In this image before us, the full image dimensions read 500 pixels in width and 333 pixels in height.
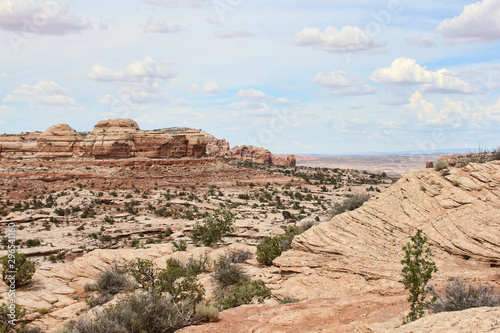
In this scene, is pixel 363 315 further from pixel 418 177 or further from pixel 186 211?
pixel 186 211

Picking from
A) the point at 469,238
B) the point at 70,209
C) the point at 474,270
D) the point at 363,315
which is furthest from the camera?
the point at 70,209

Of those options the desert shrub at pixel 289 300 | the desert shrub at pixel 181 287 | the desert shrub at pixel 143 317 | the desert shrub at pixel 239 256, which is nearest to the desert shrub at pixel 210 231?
the desert shrub at pixel 239 256

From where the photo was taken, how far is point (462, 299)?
7.18m

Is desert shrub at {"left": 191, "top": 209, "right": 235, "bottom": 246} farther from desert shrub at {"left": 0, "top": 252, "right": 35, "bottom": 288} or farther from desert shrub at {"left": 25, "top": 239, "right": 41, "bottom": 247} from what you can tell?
desert shrub at {"left": 25, "top": 239, "right": 41, "bottom": 247}

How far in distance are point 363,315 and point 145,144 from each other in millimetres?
47696

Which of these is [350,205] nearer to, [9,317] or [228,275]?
[228,275]

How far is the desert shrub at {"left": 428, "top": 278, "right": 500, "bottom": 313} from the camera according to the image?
23.1 ft

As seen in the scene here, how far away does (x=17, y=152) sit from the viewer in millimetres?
50438

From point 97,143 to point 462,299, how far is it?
49.9 metres

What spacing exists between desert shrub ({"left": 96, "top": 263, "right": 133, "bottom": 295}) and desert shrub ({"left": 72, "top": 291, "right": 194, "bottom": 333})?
5345mm

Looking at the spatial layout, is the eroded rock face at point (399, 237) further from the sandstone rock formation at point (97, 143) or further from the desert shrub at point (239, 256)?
the sandstone rock formation at point (97, 143)

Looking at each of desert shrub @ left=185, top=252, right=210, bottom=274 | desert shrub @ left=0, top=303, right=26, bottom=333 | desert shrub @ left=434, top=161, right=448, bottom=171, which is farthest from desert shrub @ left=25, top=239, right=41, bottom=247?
desert shrub @ left=434, top=161, right=448, bottom=171

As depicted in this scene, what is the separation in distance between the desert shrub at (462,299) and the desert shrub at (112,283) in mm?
11291

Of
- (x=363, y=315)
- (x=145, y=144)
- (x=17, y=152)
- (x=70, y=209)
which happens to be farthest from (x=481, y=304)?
(x=17, y=152)
